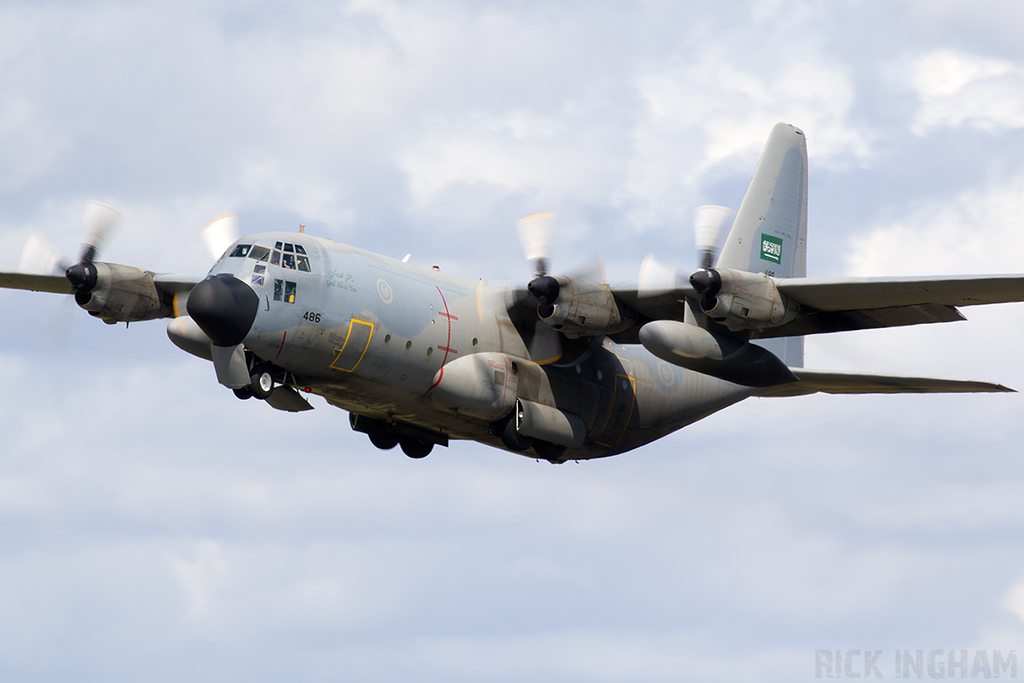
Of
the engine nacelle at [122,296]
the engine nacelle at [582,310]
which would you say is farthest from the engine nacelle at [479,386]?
the engine nacelle at [122,296]

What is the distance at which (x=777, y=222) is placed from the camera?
26719 mm

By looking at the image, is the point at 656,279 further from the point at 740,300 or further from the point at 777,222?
the point at 777,222

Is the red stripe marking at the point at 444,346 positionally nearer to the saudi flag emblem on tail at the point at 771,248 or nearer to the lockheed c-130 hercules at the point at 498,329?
the lockheed c-130 hercules at the point at 498,329

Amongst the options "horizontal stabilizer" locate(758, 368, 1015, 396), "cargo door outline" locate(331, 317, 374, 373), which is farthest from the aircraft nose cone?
"horizontal stabilizer" locate(758, 368, 1015, 396)

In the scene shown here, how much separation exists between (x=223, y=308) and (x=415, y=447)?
5.97m

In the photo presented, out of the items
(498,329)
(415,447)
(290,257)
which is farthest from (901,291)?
(290,257)

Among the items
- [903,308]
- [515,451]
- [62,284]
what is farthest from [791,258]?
[62,284]

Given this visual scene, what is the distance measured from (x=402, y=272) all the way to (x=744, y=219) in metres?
8.73

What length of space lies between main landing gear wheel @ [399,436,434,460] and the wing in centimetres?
447

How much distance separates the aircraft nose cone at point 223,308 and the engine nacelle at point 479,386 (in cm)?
350

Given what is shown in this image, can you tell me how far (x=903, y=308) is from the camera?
2044cm

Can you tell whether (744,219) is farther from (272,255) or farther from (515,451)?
(272,255)

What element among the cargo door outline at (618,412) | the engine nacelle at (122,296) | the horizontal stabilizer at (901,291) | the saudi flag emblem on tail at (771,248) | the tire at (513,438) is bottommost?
the tire at (513,438)

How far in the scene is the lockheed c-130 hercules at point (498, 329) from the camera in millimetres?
18969
